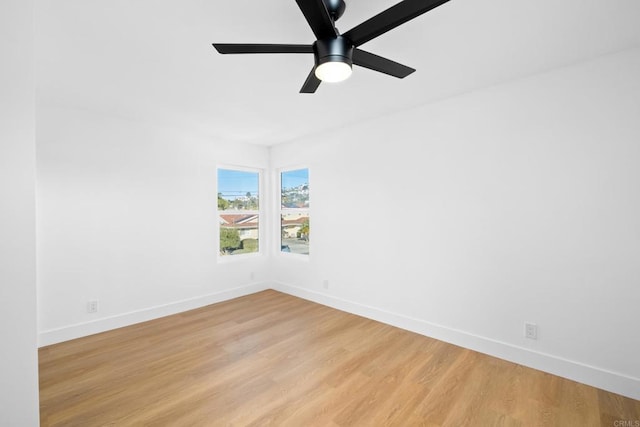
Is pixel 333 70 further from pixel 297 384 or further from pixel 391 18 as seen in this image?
pixel 297 384

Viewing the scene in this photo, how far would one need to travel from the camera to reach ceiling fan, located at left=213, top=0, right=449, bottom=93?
1.21m

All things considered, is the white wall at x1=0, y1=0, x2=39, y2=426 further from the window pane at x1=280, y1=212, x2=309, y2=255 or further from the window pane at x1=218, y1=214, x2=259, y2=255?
the window pane at x1=280, y1=212, x2=309, y2=255

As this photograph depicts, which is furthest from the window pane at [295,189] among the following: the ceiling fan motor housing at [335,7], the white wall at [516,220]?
the ceiling fan motor housing at [335,7]

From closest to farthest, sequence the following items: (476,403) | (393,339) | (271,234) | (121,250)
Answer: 1. (476,403)
2. (393,339)
3. (121,250)
4. (271,234)

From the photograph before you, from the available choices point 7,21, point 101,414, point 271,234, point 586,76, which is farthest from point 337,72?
point 271,234

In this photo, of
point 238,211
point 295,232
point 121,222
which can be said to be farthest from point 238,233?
point 121,222

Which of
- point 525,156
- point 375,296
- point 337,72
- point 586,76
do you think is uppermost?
point 586,76

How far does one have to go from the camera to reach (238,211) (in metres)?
4.55

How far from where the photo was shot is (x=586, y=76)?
214 centimetres

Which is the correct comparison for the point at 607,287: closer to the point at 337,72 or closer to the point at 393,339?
the point at 393,339

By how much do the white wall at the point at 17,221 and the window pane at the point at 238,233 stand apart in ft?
10.2

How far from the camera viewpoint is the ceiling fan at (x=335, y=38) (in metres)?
1.21

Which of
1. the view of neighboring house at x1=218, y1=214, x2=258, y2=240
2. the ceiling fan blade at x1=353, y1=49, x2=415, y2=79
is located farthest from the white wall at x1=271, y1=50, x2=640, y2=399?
the view of neighboring house at x1=218, y1=214, x2=258, y2=240

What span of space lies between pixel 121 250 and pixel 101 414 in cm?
188
